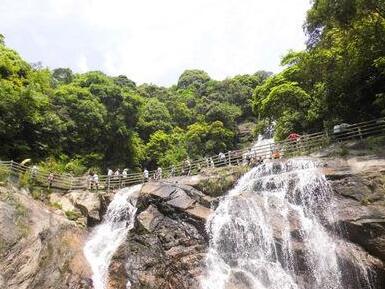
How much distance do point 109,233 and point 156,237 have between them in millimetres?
3869

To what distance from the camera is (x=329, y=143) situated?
23797 mm

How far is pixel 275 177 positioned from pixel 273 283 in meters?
5.95

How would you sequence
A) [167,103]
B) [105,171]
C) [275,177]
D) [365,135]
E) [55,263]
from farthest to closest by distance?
[167,103], [105,171], [365,135], [275,177], [55,263]

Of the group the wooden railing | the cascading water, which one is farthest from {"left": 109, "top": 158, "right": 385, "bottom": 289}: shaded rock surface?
the wooden railing

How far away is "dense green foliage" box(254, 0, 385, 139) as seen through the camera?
21.1 meters

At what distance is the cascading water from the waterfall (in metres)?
4.54

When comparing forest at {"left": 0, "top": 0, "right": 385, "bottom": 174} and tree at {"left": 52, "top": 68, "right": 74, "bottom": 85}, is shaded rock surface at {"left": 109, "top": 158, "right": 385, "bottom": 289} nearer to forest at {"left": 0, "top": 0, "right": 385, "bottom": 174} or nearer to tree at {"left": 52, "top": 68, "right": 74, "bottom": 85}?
forest at {"left": 0, "top": 0, "right": 385, "bottom": 174}

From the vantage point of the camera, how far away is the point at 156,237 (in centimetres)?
1883

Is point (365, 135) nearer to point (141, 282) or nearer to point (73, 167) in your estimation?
point (141, 282)

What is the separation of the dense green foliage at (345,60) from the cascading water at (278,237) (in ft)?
20.6

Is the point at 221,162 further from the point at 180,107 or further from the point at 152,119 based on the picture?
the point at 180,107

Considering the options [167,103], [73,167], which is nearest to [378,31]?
[73,167]

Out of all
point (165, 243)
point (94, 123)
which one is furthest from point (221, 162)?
point (94, 123)

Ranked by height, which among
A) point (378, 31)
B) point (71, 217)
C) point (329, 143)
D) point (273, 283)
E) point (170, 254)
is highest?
point (378, 31)
